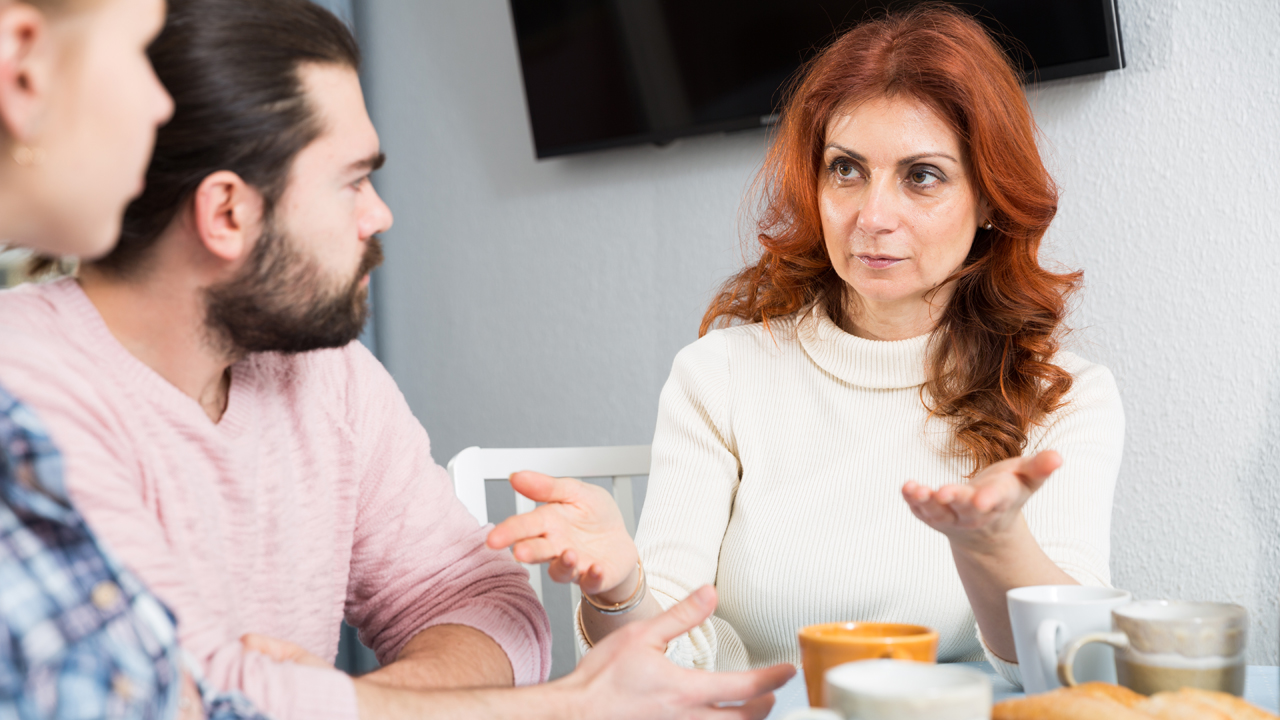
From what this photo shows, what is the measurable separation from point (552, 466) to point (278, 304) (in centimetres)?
72

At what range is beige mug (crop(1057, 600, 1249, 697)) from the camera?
0.60 metres

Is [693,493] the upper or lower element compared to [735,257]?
lower

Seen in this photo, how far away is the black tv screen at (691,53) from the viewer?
5.63 ft

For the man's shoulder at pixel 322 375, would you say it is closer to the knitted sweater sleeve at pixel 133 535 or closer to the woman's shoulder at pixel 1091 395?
the knitted sweater sleeve at pixel 133 535

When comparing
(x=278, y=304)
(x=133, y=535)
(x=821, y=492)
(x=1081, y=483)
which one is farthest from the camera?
(x=821, y=492)

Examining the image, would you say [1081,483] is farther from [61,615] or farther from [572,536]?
[61,615]

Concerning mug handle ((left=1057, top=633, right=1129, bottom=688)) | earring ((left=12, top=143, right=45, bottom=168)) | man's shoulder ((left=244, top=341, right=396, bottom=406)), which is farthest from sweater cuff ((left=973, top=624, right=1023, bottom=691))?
earring ((left=12, top=143, right=45, bottom=168))

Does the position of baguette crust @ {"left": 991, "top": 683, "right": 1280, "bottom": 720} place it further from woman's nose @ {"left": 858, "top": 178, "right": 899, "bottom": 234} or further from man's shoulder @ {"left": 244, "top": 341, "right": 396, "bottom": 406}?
woman's nose @ {"left": 858, "top": 178, "right": 899, "bottom": 234}

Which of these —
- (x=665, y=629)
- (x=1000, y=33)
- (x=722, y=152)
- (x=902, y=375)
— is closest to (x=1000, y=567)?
(x=665, y=629)

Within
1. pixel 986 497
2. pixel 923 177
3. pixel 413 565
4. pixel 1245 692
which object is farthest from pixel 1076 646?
pixel 923 177

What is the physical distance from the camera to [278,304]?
0.84 meters

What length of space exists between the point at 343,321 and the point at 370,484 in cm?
23

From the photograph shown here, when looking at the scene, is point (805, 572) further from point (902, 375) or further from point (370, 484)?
point (370, 484)

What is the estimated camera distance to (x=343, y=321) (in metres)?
0.87
